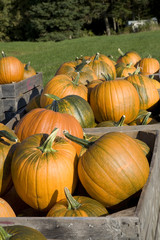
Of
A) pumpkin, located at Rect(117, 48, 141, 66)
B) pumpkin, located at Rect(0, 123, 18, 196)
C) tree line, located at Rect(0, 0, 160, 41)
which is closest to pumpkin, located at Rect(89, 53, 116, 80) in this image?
pumpkin, located at Rect(117, 48, 141, 66)

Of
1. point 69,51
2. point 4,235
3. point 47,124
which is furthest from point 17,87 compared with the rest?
point 69,51

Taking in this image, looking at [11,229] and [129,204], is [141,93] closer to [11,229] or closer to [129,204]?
[129,204]

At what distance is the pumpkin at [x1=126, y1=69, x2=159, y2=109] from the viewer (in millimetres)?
3576

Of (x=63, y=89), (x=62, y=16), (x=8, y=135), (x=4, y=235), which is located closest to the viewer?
(x=4, y=235)

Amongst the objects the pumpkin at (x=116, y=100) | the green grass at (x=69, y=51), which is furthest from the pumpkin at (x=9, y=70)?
the green grass at (x=69, y=51)

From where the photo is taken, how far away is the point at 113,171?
1818mm

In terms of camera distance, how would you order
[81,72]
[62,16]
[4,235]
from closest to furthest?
[4,235] < [81,72] < [62,16]

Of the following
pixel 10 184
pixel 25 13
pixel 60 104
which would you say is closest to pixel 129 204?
pixel 10 184

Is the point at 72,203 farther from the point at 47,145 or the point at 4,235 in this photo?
the point at 4,235

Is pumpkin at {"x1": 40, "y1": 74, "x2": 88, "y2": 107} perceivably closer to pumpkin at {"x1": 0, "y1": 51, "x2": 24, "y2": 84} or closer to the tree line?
pumpkin at {"x1": 0, "y1": 51, "x2": 24, "y2": 84}

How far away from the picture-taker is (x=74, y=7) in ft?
118

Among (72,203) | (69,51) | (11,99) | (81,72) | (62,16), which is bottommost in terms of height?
(69,51)

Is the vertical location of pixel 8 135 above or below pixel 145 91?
above

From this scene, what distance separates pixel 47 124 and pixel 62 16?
34.1m
